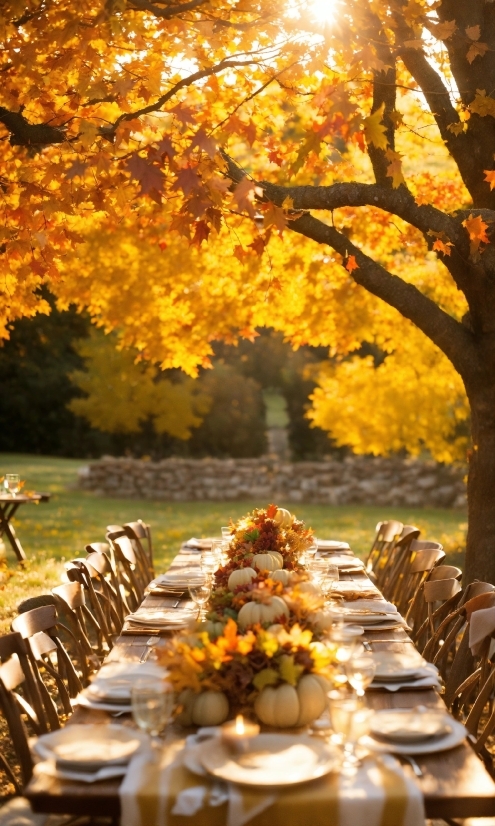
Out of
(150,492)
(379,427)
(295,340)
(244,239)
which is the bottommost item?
(150,492)

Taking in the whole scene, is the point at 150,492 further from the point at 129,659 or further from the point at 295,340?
the point at 129,659

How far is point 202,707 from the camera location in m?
2.67

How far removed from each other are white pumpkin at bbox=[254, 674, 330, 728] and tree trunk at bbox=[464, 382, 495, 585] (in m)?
3.82

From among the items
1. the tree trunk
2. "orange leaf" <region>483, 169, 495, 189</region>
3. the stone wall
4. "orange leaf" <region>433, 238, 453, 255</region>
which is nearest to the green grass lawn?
the stone wall

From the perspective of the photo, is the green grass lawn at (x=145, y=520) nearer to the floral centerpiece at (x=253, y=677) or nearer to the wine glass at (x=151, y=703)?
the floral centerpiece at (x=253, y=677)

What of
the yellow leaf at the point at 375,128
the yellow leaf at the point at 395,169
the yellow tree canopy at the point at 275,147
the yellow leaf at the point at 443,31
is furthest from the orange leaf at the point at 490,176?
the yellow leaf at the point at 375,128

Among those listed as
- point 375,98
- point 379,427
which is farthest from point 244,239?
point 379,427

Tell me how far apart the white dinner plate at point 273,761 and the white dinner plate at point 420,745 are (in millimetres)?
147

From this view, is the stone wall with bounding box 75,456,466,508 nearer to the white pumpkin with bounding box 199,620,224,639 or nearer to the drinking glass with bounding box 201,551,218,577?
the drinking glass with bounding box 201,551,218,577

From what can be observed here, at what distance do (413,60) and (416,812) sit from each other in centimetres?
507

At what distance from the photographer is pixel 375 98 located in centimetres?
571

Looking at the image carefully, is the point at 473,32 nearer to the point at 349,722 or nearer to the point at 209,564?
the point at 209,564

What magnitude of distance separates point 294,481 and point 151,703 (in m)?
18.6

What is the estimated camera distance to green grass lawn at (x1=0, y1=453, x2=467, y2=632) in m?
11.0
